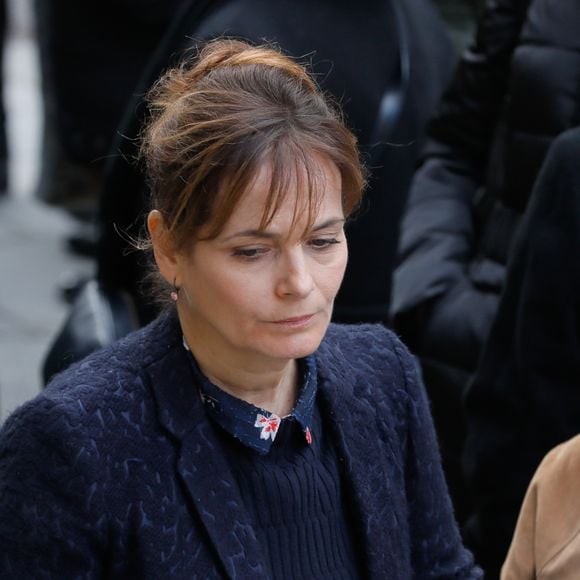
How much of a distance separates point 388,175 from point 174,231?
4.70 feet

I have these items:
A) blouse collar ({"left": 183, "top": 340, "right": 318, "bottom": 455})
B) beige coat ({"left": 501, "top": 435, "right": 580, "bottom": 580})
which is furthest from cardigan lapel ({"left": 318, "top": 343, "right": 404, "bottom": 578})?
beige coat ({"left": 501, "top": 435, "right": 580, "bottom": 580})

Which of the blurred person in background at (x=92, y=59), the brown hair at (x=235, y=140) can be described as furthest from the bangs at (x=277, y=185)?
the blurred person in background at (x=92, y=59)

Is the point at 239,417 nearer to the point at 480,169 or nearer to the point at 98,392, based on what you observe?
the point at 98,392

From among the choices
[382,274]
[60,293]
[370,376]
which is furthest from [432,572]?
[60,293]

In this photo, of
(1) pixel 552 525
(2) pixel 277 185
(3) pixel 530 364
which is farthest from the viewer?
(3) pixel 530 364

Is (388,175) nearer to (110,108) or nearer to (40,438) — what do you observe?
(40,438)

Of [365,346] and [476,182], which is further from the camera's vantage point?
[476,182]

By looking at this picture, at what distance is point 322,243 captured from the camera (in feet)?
5.41

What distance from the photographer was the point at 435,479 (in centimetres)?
196

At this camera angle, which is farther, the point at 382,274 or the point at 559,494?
the point at 382,274

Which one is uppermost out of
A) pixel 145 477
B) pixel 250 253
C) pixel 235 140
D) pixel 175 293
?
pixel 235 140

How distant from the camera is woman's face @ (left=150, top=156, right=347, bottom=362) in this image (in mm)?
1585

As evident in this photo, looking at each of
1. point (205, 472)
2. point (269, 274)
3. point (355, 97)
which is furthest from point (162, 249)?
point (355, 97)

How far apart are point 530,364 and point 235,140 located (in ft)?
3.44
